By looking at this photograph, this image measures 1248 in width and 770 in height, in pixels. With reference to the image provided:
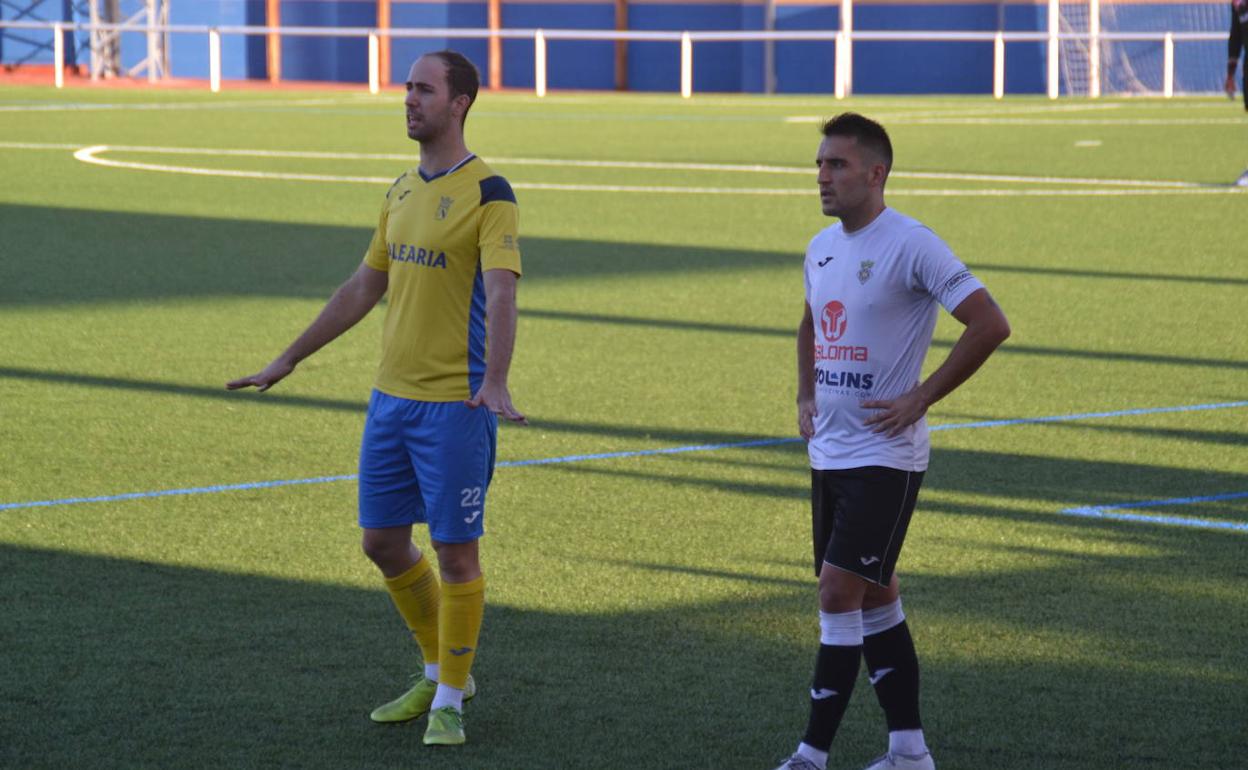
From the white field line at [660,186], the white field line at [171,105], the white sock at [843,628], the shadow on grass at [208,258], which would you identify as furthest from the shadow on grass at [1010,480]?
the white field line at [171,105]

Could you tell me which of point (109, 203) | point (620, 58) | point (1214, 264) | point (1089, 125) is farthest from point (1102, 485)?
point (620, 58)

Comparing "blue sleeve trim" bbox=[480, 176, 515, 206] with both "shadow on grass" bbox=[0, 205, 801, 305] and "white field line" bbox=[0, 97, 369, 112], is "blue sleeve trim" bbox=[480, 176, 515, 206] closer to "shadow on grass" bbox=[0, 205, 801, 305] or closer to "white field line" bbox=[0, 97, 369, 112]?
"shadow on grass" bbox=[0, 205, 801, 305]

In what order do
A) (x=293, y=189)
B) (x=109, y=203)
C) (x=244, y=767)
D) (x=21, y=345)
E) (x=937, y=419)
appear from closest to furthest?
(x=244, y=767)
(x=937, y=419)
(x=21, y=345)
(x=109, y=203)
(x=293, y=189)

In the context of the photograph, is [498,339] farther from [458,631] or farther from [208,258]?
[208,258]

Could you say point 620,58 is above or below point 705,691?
above

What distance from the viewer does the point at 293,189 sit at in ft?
65.5

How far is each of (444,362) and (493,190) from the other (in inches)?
17.9

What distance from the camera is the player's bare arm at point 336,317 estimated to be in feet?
17.7

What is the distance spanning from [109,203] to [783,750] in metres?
14.5

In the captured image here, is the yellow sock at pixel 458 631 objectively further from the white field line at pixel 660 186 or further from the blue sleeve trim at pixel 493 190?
the white field line at pixel 660 186

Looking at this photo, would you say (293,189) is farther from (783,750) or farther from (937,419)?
(783,750)

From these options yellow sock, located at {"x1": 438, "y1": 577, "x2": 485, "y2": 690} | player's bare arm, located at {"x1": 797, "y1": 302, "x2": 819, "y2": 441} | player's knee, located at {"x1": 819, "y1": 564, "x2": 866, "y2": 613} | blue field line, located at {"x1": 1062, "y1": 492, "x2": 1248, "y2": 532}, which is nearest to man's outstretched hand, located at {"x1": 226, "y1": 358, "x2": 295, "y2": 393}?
yellow sock, located at {"x1": 438, "y1": 577, "x2": 485, "y2": 690}

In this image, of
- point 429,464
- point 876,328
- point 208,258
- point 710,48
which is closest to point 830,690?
point 876,328

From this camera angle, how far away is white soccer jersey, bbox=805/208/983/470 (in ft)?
15.4
